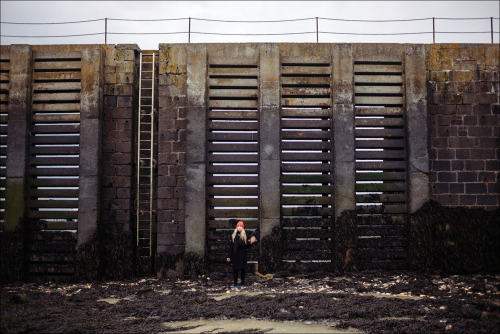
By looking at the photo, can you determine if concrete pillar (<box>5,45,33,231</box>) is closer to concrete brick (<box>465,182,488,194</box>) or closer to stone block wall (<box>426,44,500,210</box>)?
stone block wall (<box>426,44,500,210</box>)

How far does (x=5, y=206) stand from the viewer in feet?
37.7

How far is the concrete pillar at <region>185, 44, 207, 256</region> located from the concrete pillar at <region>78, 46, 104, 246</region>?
222 centimetres

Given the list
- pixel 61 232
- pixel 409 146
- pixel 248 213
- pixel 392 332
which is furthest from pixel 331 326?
pixel 61 232

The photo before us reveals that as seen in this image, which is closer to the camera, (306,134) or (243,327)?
(243,327)

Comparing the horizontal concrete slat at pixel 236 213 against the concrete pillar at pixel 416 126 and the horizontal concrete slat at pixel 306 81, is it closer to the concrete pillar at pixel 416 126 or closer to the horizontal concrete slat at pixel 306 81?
the horizontal concrete slat at pixel 306 81

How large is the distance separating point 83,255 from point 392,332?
7.78 metres

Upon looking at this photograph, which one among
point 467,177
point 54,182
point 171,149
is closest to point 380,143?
point 467,177

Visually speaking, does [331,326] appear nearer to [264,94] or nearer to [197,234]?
[197,234]

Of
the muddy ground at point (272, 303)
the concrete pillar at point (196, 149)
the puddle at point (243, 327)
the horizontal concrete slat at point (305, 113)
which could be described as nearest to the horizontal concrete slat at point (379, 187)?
the horizontal concrete slat at point (305, 113)

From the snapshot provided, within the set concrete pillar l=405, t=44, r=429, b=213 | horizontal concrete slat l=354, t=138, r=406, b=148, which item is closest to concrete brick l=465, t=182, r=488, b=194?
concrete pillar l=405, t=44, r=429, b=213

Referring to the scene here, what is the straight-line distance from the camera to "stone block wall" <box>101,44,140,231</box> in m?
11.6

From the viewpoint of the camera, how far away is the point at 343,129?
1159 centimetres

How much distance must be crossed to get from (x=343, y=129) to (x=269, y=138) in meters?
1.86

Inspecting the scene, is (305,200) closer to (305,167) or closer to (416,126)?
(305,167)
